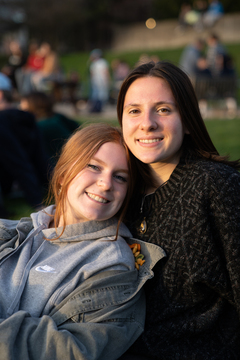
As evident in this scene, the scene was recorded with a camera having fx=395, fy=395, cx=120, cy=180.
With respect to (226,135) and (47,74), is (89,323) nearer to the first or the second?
(226,135)

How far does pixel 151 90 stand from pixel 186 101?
0.21 meters

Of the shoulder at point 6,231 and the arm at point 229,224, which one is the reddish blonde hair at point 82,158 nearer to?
the shoulder at point 6,231

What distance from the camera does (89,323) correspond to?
196 centimetres

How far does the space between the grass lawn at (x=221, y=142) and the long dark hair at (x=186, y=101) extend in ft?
7.72

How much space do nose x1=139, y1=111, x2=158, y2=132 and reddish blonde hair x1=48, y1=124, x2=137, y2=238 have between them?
26 centimetres

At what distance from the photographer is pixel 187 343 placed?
7.18 feet

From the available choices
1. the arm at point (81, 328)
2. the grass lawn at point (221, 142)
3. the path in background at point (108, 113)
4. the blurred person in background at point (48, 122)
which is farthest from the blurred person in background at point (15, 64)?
the arm at point (81, 328)

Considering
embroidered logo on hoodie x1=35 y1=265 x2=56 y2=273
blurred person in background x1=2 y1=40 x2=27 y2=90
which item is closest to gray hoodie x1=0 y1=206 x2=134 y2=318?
embroidered logo on hoodie x1=35 y1=265 x2=56 y2=273

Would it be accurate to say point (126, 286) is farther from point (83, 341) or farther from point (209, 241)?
point (209, 241)

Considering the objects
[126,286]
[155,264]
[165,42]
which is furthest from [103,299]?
[165,42]

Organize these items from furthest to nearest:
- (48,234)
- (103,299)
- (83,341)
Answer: (48,234), (103,299), (83,341)

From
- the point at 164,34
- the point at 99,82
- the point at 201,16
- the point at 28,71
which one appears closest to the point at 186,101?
the point at 99,82

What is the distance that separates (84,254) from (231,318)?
888 millimetres

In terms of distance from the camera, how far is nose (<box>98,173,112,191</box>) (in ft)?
7.52
